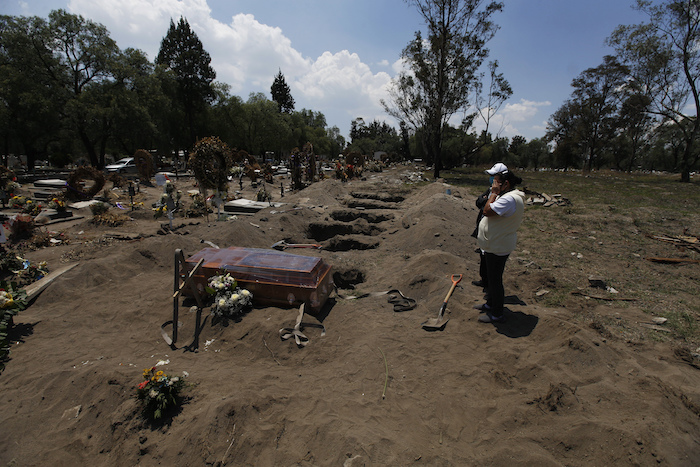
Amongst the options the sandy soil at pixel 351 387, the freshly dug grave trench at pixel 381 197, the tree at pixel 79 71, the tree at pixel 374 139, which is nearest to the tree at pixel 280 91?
the tree at pixel 374 139

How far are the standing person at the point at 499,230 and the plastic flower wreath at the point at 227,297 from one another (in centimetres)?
335

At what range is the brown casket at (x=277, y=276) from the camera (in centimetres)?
460

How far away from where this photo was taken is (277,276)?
4707 millimetres

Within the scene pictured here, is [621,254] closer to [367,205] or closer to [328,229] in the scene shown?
[328,229]

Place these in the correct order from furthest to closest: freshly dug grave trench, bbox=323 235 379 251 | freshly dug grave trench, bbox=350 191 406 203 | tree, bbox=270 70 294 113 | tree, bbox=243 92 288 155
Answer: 1. tree, bbox=270 70 294 113
2. tree, bbox=243 92 288 155
3. freshly dug grave trench, bbox=350 191 406 203
4. freshly dug grave trench, bbox=323 235 379 251

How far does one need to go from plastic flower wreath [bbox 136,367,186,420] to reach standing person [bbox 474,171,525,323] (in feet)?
12.2

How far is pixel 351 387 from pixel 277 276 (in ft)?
6.69

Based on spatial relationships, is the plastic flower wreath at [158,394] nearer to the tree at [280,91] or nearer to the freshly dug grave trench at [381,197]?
the freshly dug grave trench at [381,197]

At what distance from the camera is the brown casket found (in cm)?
460

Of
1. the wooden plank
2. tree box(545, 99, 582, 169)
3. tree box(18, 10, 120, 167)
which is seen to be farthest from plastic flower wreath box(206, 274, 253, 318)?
tree box(545, 99, 582, 169)

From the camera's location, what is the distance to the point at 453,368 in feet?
11.5

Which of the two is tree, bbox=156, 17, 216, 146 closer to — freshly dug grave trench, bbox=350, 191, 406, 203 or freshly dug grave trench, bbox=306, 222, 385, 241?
freshly dug grave trench, bbox=350, 191, 406, 203

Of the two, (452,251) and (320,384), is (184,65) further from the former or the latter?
(320,384)

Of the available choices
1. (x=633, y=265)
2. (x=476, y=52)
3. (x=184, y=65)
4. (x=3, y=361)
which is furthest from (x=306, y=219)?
(x=184, y=65)
